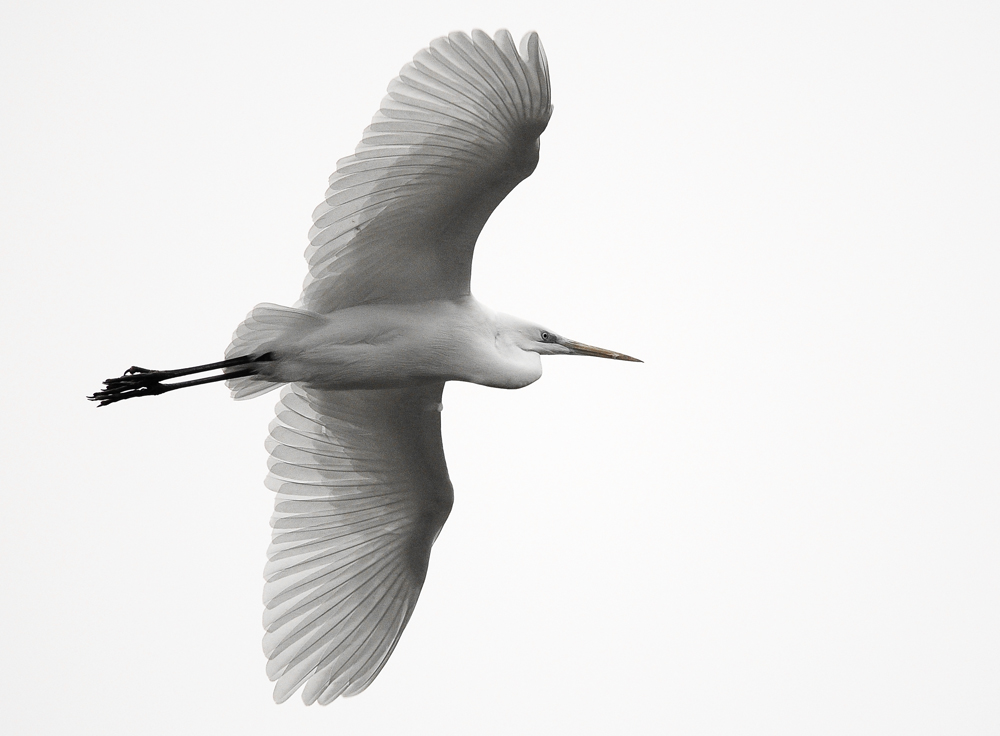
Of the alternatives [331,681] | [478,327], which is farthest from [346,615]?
[478,327]

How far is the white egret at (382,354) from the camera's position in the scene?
22.1 feet

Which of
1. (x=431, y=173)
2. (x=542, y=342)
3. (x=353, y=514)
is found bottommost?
(x=353, y=514)

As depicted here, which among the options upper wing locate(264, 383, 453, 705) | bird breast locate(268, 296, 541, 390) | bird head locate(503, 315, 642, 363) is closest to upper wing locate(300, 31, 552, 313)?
bird breast locate(268, 296, 541, 390)

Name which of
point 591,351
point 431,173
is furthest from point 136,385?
point 591,351

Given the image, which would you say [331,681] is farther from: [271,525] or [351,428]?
[351,428]

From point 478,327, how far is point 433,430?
987 millimetres

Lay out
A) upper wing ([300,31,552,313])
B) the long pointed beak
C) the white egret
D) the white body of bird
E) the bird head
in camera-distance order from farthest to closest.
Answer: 1. the long pointed beak
2. the bird head
3. the white body of bird
4. the white egret
5. upper wing ([300,31,552,313])

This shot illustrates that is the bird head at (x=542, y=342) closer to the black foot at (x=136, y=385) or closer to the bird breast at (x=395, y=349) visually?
the bird breast at (x=395, y=349)

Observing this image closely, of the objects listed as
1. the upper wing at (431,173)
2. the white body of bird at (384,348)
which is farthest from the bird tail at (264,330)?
the upper wing at (431,173)

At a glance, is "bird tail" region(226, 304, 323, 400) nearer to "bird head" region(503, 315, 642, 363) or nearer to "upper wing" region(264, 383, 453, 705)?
"upper wing" region(264, 383, 453, 705)

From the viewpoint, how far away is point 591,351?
8.49 meters

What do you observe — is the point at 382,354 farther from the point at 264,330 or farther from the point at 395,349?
the point at 264,330

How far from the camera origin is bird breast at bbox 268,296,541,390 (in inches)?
296

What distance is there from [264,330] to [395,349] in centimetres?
79
